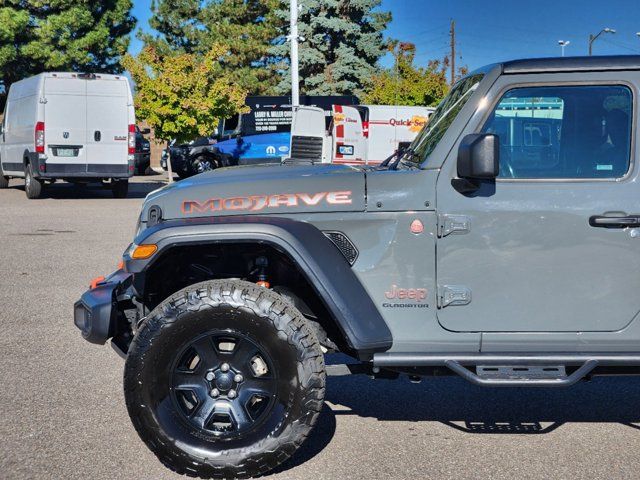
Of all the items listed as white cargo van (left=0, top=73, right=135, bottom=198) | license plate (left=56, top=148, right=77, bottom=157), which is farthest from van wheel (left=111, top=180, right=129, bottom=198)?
license plate (left=56, top=148, right=77, bottom=157)

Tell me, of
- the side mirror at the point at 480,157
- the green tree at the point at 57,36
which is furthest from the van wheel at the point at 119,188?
the green tree at the point at 57,36

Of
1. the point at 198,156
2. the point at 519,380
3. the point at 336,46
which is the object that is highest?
the point at 336,46

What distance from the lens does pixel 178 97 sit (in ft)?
83.9

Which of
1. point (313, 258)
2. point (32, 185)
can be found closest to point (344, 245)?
point (313, 258)

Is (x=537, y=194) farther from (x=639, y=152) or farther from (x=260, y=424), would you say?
(x=260, y=424)

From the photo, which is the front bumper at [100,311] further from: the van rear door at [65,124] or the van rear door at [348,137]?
the van rear door at [348,137]

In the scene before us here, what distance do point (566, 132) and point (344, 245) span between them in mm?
1247

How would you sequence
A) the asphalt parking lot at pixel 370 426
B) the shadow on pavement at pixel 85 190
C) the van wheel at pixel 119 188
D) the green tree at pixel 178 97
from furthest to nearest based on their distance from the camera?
the green tree at pixel 178 97 < the shadow on pavement at pixel 85 190 < the van wheel at pixel 119 188 < the asphalt parking lot at pixel 370 426

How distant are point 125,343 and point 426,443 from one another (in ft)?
5.58

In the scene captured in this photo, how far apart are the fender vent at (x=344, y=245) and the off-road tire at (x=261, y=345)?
1.24 ft

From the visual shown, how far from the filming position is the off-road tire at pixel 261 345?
3834 mm

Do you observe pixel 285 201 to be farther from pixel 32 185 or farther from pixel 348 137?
pixel 348 137

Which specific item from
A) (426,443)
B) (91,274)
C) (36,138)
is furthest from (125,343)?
(36,138)

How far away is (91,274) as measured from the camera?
9.77 meters
